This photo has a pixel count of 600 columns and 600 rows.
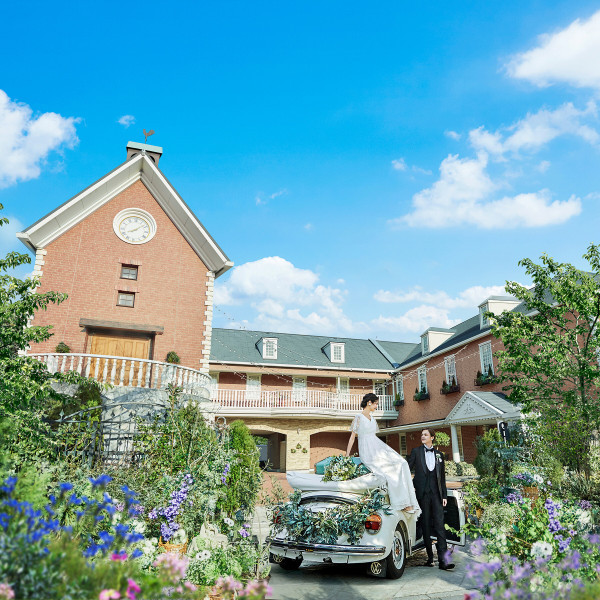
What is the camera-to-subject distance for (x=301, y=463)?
84.9ft

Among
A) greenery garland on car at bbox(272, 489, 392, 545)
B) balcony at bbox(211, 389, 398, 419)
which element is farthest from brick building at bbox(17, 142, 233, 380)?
greenery garland on car at bbox(272, 489, 392, 545)

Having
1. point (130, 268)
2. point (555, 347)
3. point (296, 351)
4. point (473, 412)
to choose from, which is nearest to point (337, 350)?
point (296, 351)

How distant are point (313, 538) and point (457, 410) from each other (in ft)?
57.3

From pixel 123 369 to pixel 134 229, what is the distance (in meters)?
6.45

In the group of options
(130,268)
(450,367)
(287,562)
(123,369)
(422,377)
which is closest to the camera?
(287,562)

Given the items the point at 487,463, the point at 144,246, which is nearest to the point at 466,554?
the point at 487,463

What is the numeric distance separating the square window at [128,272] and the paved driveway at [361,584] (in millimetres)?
13092

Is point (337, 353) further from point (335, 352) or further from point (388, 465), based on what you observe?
Answer: point (388, 465)

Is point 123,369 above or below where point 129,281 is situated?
below

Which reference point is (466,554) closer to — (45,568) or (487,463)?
(45,568)

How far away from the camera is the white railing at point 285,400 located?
25.3 metres

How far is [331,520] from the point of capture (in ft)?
18.8

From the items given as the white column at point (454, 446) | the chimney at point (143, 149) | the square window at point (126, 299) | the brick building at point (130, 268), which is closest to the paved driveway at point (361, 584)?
the brick building at point (130, 268)

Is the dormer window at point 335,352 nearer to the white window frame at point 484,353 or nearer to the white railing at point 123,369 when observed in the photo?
the white window frame at point 484,353
